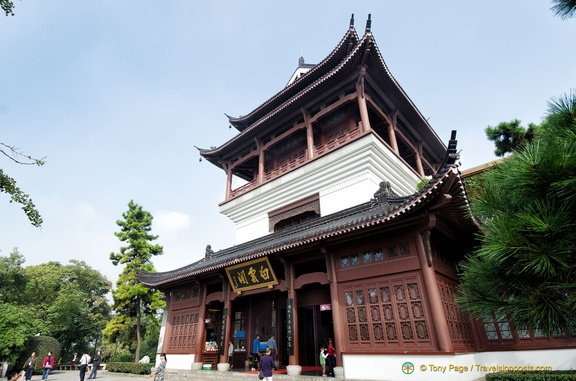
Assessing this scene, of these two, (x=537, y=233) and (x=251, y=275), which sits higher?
(x=251, y=275)

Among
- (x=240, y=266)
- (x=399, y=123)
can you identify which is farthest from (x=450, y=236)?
(x=399, y=123)

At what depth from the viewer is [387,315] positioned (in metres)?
7.33

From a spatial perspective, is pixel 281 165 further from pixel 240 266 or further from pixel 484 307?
pixel 484 307

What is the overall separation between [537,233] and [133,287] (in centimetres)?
1913

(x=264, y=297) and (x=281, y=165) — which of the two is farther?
(x=281, y=165)

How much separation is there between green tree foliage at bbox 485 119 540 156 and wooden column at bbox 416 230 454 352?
22.5 ft

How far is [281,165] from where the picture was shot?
15.6 meters

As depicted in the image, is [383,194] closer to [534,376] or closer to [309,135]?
[309,135]

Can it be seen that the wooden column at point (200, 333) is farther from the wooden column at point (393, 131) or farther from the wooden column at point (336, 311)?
the wooden column at point (393, 131)

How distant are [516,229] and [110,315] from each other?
40964 millimetres

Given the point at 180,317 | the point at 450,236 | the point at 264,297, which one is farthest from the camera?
the point at 180,317

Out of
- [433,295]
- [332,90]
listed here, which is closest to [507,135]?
[332,90]

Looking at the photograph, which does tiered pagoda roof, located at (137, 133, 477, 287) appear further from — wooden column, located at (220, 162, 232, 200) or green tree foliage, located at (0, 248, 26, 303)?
green tree foliage, located at (0, 248, 26, 303)

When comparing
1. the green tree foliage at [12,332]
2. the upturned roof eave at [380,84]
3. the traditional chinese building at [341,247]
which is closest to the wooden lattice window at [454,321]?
the traditional chinese building at [341,247]
